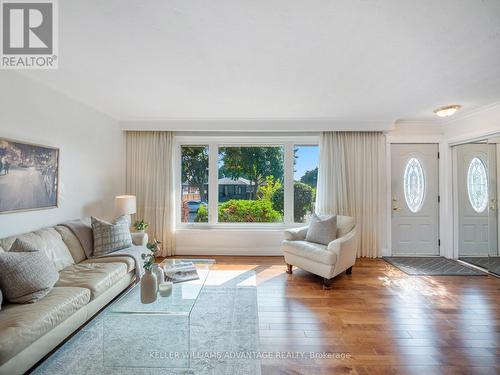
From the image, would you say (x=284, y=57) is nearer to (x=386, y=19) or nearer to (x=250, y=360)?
(x=386, y=19)

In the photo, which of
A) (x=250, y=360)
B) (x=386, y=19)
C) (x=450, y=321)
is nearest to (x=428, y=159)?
(x=450, y=321)

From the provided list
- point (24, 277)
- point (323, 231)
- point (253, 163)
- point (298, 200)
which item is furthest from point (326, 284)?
point (24, 277)

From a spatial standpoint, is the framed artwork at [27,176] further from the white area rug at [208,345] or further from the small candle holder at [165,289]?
the small candle holder at [165,289]

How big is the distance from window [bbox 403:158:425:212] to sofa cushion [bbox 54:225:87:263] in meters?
5.22

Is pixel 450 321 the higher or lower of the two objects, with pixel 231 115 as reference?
lower

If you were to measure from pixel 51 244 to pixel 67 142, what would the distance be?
1380mm

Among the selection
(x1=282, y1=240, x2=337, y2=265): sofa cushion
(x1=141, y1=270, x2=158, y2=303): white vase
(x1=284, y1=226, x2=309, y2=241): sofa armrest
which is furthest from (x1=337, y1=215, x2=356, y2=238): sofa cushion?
(x1=141, y1=270, x2=158, y2=303): white vase

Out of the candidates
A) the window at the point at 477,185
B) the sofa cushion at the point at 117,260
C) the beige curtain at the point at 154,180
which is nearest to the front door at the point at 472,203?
the window at the point at 477,185

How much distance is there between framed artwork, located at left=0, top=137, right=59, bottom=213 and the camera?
2.28 meters

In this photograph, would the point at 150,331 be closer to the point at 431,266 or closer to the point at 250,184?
the point at 250,184

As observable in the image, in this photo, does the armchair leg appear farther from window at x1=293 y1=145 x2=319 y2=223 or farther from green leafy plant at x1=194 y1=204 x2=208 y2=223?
green leafy plant at x1=194 y1=204 x2=208 y2=223

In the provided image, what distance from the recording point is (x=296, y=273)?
351 cm

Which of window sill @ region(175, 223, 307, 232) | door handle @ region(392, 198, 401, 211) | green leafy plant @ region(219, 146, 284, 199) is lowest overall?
window sill @ region(175, 223, 307, 232)

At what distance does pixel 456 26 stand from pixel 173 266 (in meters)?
3.38
